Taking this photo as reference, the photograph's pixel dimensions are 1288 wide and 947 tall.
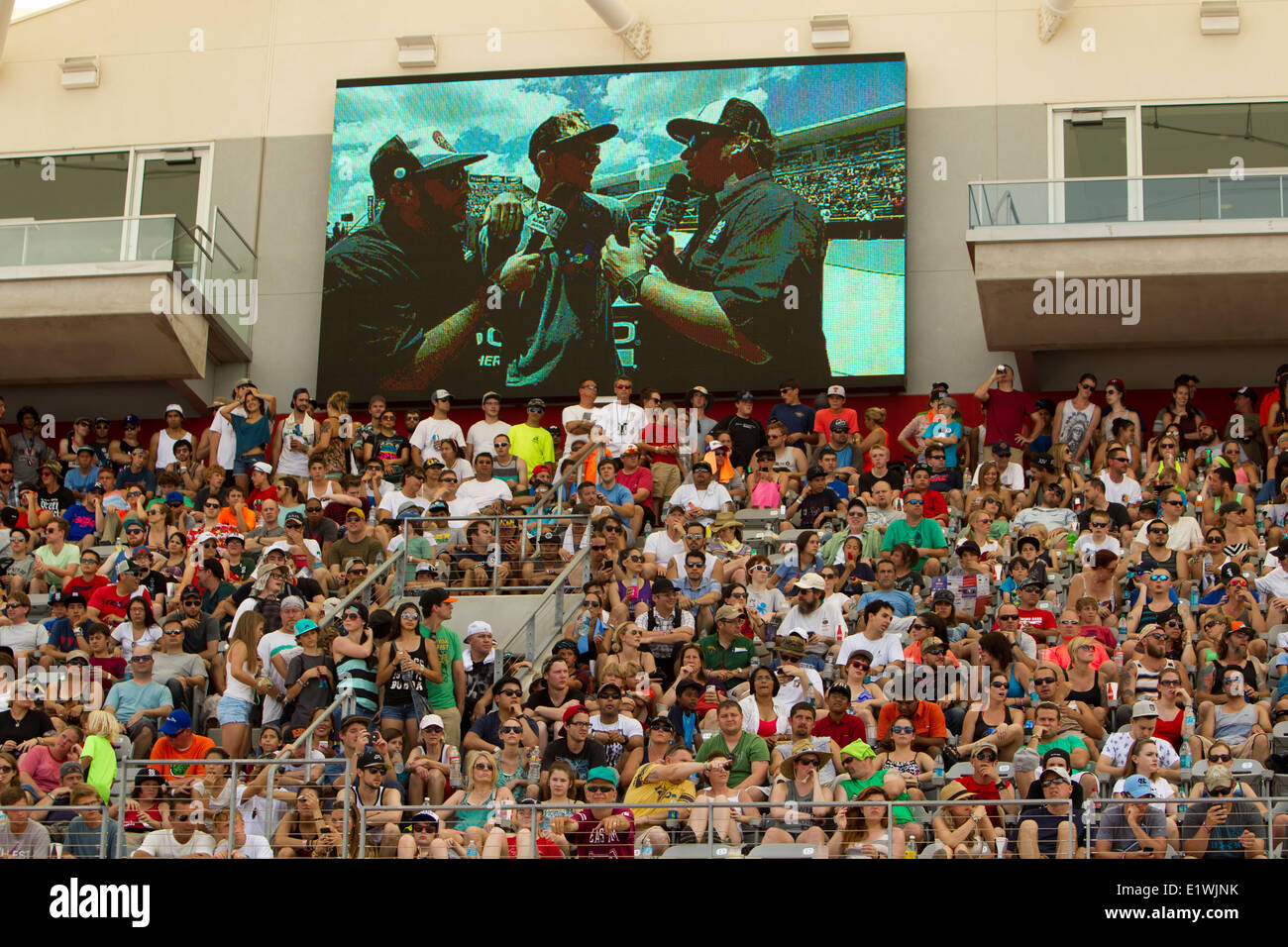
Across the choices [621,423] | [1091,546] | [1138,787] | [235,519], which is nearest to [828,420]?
[621,423]

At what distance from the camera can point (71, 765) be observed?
13.6 meters

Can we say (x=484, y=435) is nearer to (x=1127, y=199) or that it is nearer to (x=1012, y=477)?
(x=1012, y=477)

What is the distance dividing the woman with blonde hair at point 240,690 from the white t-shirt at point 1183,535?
7294 mm

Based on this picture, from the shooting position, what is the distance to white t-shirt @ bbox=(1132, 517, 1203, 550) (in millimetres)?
16062

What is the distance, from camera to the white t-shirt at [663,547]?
643 inches

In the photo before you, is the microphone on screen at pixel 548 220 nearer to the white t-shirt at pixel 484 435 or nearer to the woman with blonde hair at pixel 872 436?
the white t-shirt at pixel 484 435

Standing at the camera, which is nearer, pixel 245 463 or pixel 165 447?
pixel 245 463

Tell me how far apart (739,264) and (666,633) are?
7.48 metres

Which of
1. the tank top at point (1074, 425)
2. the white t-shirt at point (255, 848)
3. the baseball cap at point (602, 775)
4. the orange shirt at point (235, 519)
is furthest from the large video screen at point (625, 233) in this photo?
the white t-shirt at point (255, 848)

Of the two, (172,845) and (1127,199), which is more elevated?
(1127,199)

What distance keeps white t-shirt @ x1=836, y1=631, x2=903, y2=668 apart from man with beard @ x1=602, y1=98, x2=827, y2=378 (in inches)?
279

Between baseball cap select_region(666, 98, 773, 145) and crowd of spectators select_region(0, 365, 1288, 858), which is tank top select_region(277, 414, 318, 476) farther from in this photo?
baseball cap select_region(666, 98, 773, 145)

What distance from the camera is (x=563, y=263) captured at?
2172 cm

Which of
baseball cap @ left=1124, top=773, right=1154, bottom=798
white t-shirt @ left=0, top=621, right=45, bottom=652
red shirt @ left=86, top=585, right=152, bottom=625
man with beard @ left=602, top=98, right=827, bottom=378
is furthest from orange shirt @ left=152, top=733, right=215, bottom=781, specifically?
man with beard @ left=602, top=98, right=827, bottom=378
